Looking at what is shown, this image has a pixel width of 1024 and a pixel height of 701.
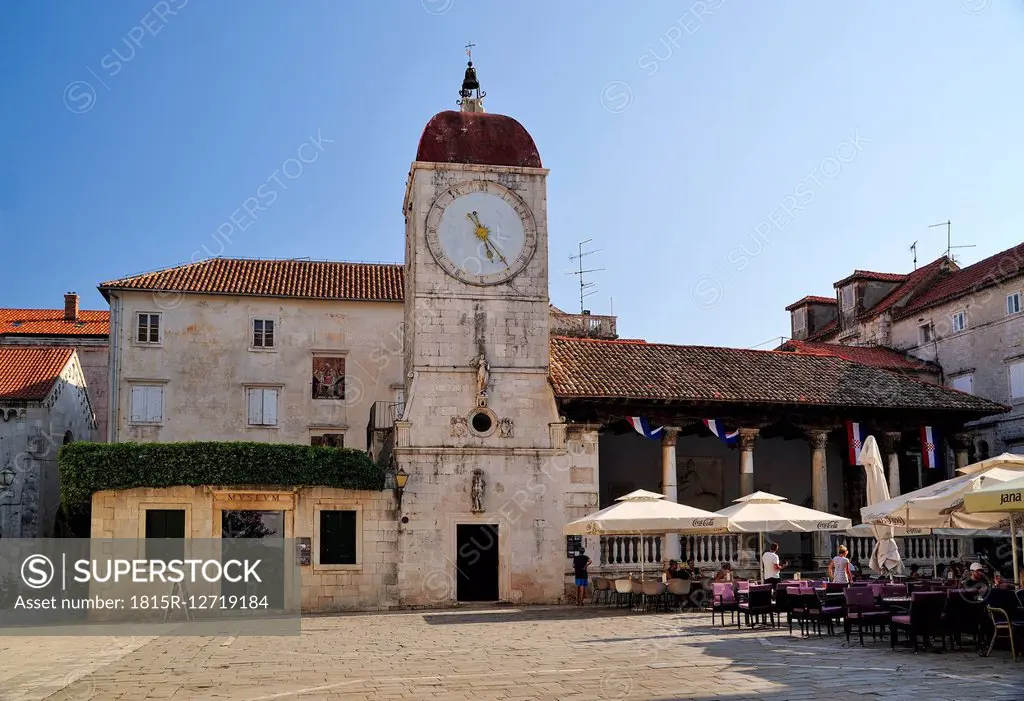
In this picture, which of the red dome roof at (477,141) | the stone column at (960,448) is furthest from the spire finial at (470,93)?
the stone column at (960,448)

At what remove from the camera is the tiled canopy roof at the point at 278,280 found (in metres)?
38.5

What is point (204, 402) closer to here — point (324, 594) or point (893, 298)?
point (324, 594)

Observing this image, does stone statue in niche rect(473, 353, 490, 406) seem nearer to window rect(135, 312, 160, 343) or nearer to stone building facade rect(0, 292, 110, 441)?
window rect(135, 312, 160, 343)

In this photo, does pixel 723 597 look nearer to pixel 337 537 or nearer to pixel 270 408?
pixel 337 537

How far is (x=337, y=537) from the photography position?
86.4 ft

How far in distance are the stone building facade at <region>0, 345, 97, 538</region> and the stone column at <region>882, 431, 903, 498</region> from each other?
2613 centimetres

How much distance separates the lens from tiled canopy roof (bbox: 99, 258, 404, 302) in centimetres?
3847

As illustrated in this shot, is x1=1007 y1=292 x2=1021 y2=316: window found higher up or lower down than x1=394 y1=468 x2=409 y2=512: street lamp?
higher up

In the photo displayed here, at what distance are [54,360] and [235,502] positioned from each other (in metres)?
14.6

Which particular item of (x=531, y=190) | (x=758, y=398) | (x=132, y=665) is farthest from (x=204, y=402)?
(x=132, y=665)

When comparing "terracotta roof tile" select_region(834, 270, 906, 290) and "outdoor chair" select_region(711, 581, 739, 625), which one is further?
"terracotta roof tile" select_region(834, 270, 906, 290)

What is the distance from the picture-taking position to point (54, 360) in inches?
1455

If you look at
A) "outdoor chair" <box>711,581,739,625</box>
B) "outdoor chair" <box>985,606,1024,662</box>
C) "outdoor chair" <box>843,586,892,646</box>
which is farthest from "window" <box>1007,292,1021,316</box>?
"outdoor chair" <box>985,606,1024,662</box>

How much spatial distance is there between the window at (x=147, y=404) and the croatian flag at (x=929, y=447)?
25.2 m
